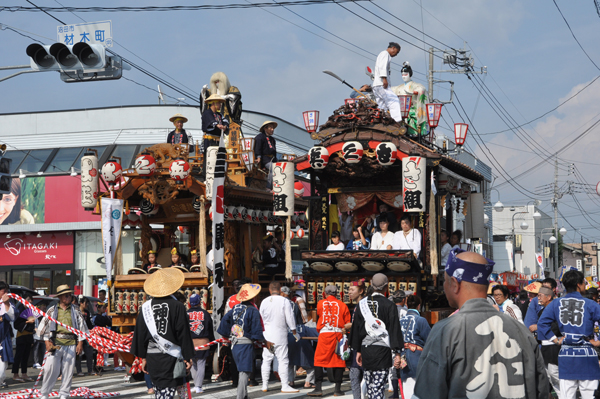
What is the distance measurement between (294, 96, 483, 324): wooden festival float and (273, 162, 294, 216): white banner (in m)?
0.64

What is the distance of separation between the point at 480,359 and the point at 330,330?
7.87 metres

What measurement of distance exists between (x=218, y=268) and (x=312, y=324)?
2.21 meters

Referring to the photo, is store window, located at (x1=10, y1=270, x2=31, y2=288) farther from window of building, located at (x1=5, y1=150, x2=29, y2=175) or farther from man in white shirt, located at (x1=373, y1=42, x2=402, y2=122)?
man in white shirt, located at (x1=373, y1=42, x2=402, y2=122)

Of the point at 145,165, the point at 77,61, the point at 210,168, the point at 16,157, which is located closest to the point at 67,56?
the point at 77,61

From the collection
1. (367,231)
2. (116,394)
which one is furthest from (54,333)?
(367,231)

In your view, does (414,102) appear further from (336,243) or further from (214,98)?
(214,98)

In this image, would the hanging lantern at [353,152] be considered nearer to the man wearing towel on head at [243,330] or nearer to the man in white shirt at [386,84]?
the man in white shirt at [386,84]

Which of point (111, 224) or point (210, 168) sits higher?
point (210, 168)

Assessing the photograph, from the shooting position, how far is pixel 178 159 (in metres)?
14.7

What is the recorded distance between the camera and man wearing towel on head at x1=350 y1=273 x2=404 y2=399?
26.6ft

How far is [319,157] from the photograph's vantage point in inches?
551

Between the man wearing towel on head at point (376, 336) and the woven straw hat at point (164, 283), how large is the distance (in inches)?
88.5

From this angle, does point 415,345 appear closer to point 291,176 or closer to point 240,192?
point 291,176

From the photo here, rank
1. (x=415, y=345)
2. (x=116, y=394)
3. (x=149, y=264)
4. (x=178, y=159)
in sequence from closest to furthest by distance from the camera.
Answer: (x=415, y=345), (x=116, y=394), (x=178, y=159), (x=149, y=264)
